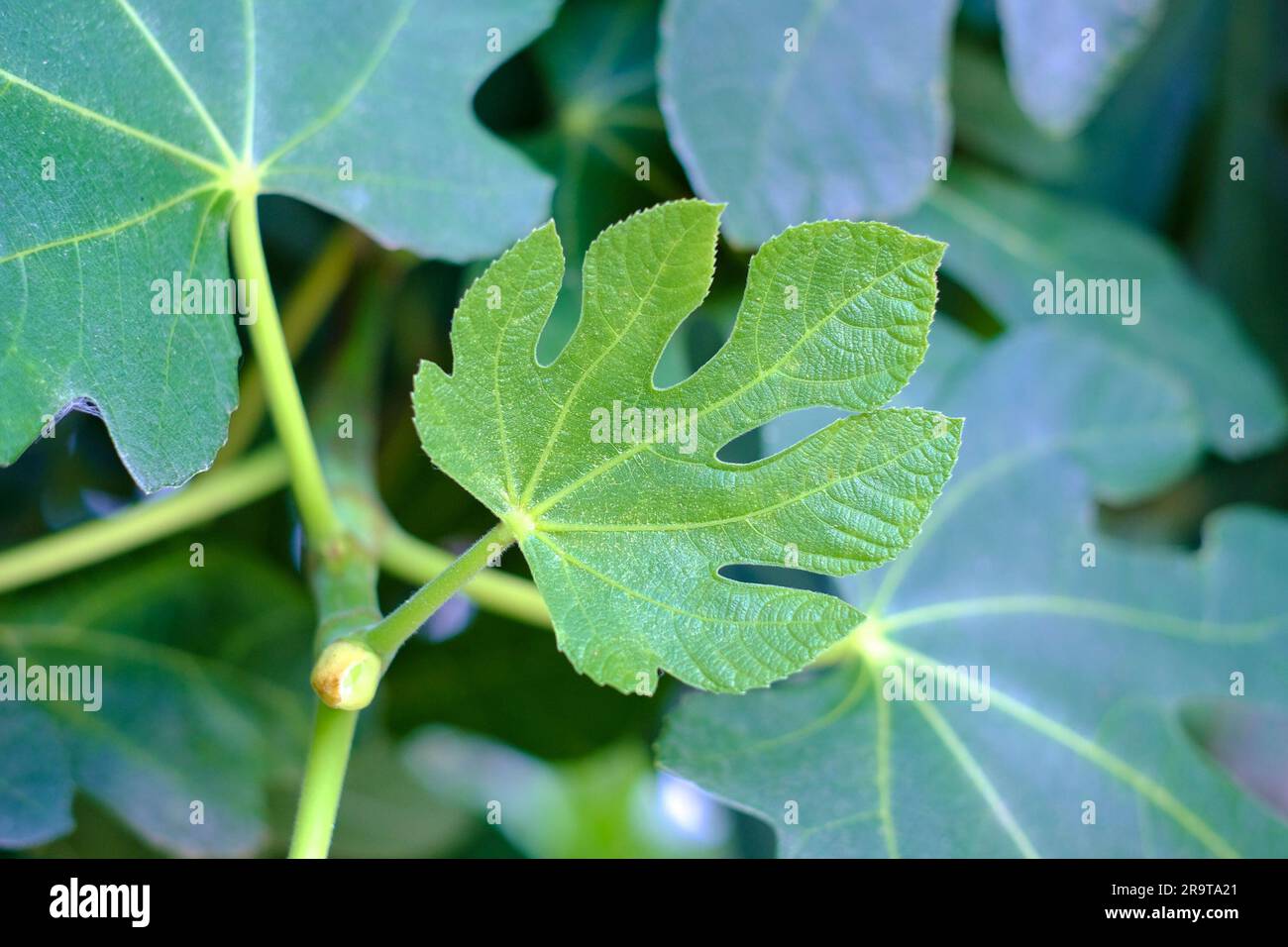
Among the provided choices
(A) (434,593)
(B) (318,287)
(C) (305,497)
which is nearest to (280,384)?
(C) (305,497)

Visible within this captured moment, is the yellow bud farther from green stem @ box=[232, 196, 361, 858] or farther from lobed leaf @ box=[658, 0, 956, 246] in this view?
lobed leaf @ box=[658, 0, 956, 246]

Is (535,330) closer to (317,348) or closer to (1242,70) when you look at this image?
(317,348)

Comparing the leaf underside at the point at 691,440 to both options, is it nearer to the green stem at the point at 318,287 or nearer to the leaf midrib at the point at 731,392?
the leaf midrib at the point at 731,392

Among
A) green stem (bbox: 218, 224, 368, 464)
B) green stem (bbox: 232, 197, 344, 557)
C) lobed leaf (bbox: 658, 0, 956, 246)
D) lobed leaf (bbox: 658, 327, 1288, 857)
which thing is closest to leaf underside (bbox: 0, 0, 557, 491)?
green stem (bbox: 232, 197, 344, 557)

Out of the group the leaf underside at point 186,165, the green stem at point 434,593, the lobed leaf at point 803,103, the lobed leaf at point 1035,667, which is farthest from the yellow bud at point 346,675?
the lobed leaf at point 803,103

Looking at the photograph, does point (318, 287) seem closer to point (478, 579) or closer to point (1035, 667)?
point (478, 579)

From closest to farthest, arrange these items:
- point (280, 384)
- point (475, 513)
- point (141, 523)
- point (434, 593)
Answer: point (434, 593), point (280, 384), point (141, 523), point (475, 513)
